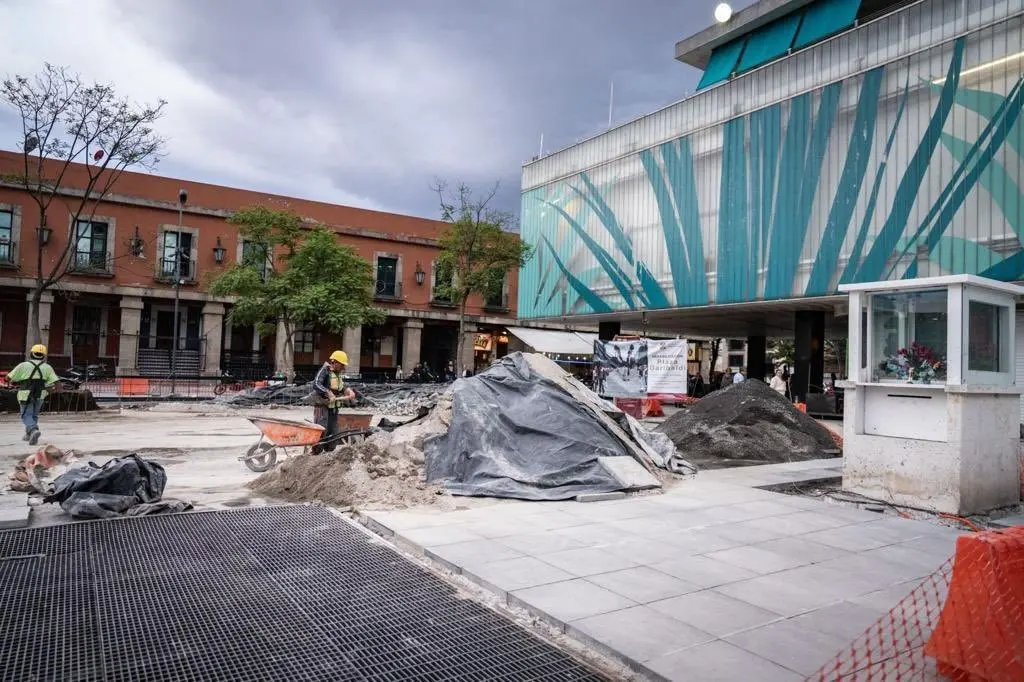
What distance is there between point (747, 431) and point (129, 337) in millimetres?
29018

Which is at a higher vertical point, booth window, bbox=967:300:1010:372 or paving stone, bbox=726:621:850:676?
booth window, bbox=967:300:1010:372

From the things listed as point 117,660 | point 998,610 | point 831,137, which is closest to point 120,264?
point 831,137

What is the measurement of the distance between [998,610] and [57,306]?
36.3 metres

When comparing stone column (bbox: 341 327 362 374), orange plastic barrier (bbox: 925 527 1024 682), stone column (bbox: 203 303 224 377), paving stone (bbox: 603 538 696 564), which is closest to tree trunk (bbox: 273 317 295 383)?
stone column (bbox: 203 303 224 377)

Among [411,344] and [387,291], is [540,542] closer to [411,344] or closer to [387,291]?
[411,344]

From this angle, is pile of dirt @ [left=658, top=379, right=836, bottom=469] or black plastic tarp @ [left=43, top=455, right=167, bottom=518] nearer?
black plastic tarp @ [left=43, top=455, right=167, bottom=518]

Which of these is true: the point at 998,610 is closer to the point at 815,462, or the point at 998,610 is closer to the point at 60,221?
the point at 815,462

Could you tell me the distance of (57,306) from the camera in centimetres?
3086

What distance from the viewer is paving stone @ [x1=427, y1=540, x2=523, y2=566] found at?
529cm

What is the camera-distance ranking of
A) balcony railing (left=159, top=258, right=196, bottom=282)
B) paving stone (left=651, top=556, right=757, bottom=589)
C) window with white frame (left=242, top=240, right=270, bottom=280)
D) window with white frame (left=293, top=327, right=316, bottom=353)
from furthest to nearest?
window with white frame (left=293, top=327, right=316, bottom=353)
balcony railing (left=159, top=258, right=196, bottom=282)
window with white frame (left=242, top=240, right=270, bottom=280)
paving stone (left=651, top=556, right=757, bottom=589)

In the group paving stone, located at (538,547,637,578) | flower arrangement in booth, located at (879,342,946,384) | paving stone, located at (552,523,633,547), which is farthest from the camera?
flower arrangement in booth, located at (879,342,946,384)

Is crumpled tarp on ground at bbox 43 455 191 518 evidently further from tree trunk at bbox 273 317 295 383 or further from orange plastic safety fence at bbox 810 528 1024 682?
A: tree trunk at bbox 273 317 295 383

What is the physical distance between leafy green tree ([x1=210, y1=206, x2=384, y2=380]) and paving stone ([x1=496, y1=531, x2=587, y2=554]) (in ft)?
75.6

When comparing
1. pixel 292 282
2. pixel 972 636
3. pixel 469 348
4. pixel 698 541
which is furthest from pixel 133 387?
pixel 972 636
